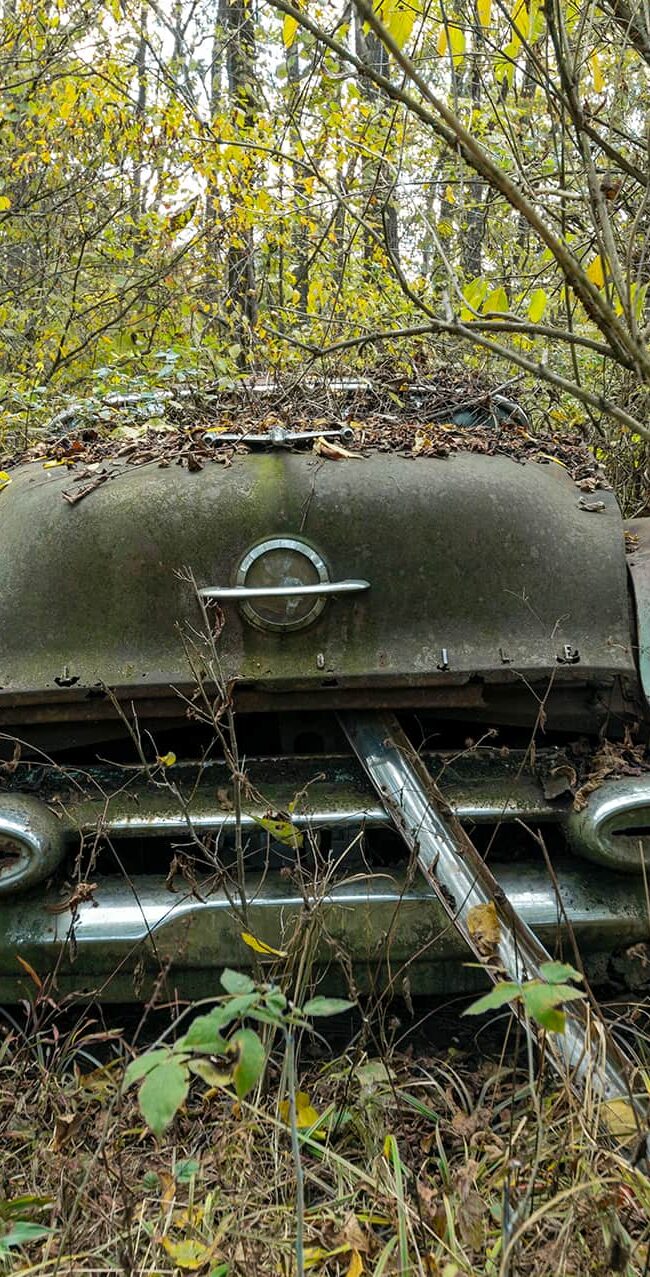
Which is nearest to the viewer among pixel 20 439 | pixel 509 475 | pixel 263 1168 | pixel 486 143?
pixel 263 1168

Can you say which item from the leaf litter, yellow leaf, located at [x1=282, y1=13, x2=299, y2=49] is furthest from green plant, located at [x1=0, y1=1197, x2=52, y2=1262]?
yellow leaf, located at [x1=282, y1=13, x2=299, y2=49]

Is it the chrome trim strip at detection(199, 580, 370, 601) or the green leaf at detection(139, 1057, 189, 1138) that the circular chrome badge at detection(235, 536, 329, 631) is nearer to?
the chrome trim strip at detection(199, 580, 370, 601)

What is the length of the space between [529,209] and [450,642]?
101cm

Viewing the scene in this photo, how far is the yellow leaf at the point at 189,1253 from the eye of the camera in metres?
1.67

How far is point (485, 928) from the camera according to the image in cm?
217

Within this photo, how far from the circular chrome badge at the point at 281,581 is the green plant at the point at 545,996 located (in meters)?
1.19

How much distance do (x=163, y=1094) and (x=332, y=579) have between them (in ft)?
4.82

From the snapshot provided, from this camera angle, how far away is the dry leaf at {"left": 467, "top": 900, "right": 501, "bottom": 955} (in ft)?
7.08

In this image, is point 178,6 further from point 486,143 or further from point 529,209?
point 529,209

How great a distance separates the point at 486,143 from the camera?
6.73 meters

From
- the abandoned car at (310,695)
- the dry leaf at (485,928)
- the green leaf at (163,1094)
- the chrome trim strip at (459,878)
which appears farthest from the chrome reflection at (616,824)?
the green leaf at (163,1094)

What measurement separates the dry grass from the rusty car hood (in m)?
0.88

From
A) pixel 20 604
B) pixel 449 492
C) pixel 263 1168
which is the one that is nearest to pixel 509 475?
pixel 449 492

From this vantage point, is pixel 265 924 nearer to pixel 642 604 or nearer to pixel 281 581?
pixel 281 581
